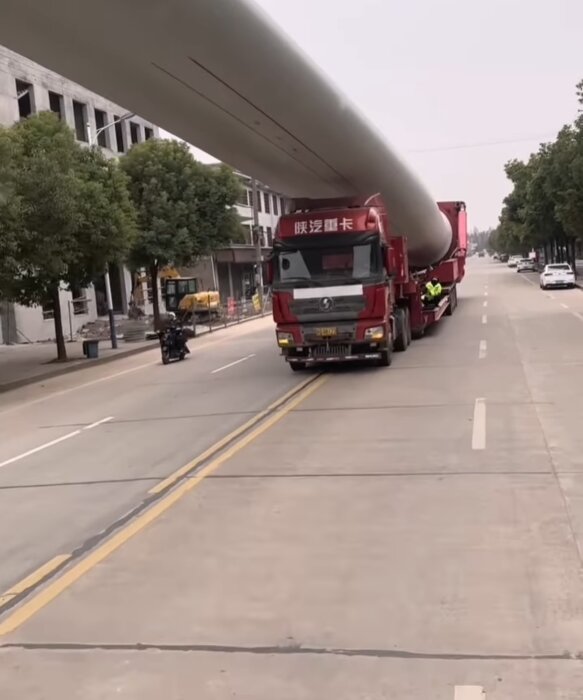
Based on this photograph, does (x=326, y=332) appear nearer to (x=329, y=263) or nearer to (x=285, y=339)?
(x=285, y=339)

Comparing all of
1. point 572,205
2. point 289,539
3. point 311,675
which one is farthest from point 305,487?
point 572,205

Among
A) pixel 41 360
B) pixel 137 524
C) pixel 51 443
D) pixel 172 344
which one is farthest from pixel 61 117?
pixel 137 524

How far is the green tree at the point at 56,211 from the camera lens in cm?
1916

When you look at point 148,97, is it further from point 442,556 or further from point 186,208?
point 186,208

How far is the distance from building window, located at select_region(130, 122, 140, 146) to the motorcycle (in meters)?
28.0

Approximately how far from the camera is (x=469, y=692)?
3689 mm

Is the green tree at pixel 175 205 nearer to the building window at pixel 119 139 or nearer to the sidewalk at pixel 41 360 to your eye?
the sidewalk at pixel 41 360

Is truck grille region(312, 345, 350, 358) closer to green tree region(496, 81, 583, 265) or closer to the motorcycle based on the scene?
the motorcycle

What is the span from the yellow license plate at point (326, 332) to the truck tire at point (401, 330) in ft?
9.05

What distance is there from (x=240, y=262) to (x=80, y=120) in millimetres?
24002

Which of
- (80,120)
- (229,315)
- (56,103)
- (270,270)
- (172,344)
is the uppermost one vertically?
(56,103)

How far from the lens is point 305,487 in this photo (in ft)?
24.6

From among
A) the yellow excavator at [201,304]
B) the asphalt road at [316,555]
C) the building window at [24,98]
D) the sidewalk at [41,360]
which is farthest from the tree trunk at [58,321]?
the building window at [24,98]

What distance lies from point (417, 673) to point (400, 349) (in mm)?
15031
